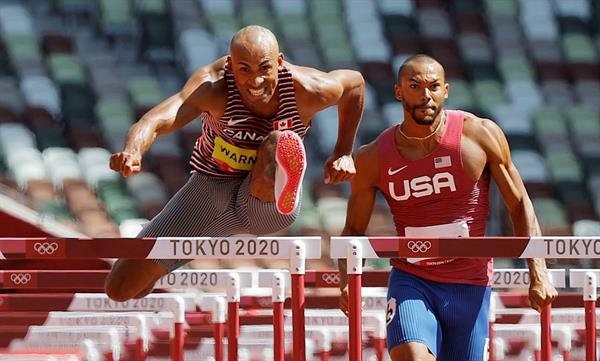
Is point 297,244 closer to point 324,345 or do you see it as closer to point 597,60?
point 324,345

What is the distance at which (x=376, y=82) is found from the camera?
12492 millimetres

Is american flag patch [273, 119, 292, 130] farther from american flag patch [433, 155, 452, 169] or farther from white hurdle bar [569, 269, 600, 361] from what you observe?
white hurdle bar [569, 269, 600, 361]

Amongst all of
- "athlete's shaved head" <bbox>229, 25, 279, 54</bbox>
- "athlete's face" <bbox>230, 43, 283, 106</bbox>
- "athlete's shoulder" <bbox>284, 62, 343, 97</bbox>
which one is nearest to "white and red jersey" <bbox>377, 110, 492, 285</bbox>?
"athlete's shoulder" <bbox>284, 62, 343, 97</bbox>

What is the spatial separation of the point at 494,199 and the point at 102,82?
Answer: 3.64 m

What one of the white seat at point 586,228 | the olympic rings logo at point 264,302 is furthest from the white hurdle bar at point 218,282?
the white seat at point 586,228

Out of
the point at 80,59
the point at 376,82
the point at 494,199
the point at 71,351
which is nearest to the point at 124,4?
the point at 80,59

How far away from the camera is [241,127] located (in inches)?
227

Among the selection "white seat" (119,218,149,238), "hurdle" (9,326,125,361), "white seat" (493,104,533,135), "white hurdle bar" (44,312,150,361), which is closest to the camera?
"white hurdle bar" (44,312,150,361)

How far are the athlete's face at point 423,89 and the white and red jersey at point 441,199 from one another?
5.2 inches

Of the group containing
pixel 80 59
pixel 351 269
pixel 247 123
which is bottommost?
pixel 351 269

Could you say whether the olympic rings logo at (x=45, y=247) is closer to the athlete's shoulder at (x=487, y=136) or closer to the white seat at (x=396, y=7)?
the athlete's shoulder at (x=487, y=136)

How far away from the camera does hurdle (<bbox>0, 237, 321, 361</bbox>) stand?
5.14 m

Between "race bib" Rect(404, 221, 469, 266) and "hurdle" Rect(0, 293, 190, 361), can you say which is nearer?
"race bib" Rect(404, 221, 469, 266)

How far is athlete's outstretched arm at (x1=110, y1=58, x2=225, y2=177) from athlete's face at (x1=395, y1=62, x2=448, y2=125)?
0.77m
